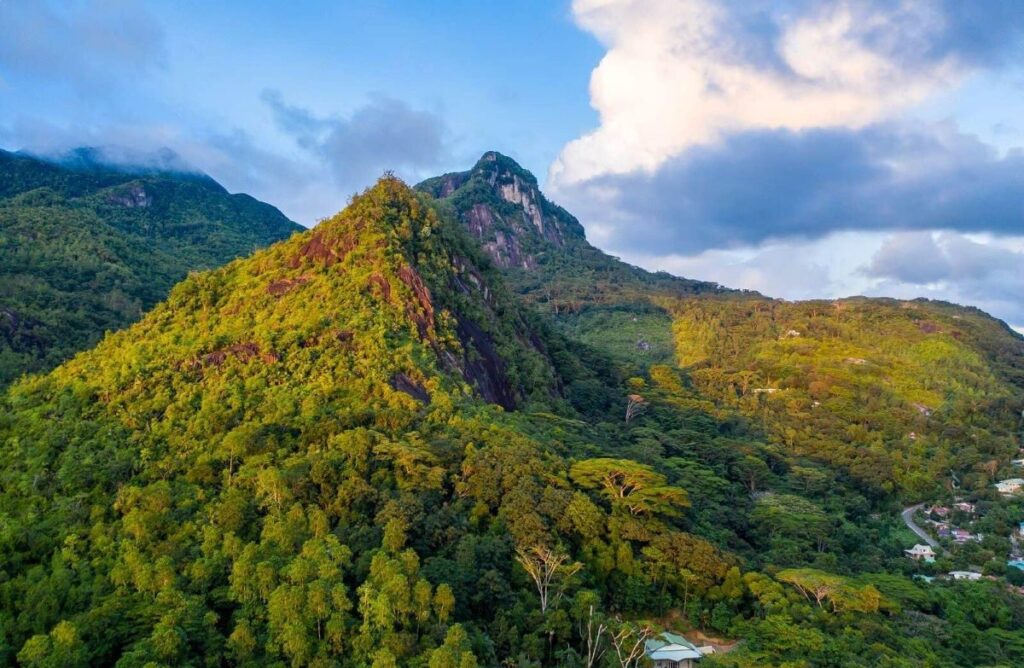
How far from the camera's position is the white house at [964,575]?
3697 cm

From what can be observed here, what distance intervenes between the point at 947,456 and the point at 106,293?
→ 8450 centimetres

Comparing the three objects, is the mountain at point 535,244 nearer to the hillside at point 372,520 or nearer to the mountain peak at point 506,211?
the mountain peak at point 506,211

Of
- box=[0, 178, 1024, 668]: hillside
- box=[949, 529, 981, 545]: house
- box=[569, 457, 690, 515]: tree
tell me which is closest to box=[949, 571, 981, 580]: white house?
box=[0, 178, 1024, 668]: hillside

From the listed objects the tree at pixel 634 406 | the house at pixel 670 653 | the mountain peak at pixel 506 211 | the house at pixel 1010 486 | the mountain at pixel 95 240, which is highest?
the mountain peak at pixel 506 211

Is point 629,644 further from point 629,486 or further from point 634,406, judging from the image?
point 634,406

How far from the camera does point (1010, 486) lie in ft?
183

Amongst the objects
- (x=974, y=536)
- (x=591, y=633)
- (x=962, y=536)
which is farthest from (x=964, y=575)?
(x=591, y=633)

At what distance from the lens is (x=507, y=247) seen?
151m

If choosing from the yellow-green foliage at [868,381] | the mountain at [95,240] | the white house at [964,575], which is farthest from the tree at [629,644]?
the mountain at [95,240]

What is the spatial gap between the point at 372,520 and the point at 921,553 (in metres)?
35.2

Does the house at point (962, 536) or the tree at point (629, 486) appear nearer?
the tree at point (629, 486)

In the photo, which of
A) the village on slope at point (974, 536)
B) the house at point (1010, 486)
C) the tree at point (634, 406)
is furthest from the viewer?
the house at point (1010, 486)

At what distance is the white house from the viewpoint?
Result: 37.0 m

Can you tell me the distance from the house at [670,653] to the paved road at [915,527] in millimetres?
29045
